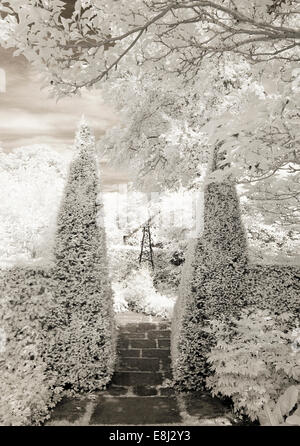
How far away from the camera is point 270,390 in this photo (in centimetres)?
442

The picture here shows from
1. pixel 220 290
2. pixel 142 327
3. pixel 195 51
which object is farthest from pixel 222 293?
pixel 142 327

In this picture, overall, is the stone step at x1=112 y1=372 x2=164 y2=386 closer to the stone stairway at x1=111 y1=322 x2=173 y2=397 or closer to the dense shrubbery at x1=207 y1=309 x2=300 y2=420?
the stone stairway at x1=111 y1=322 x2=173 y2=397

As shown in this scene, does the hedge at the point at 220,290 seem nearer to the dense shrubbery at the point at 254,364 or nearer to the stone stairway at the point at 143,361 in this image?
the dense shrubbery at the point at 254,364

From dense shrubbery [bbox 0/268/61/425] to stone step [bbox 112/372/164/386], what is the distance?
102cm

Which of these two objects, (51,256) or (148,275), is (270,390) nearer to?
(51,256)

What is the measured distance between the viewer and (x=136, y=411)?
4645 mm

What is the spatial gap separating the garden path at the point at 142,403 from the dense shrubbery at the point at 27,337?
1.13ft

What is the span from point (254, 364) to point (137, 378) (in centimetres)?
210

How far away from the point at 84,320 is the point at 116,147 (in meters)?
7.04

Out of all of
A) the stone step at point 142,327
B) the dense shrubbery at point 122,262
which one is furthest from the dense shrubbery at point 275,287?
the dense shrubbery at point 122,262

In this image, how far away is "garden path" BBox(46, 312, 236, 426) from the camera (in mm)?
4439

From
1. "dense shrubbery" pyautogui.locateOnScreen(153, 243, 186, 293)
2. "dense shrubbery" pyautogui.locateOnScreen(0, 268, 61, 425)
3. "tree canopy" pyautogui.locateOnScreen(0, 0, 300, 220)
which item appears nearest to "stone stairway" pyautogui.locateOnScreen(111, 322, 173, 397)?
"dense shrubbery" pyautogui.locateOnScreen(0, 268, 61, 425)
